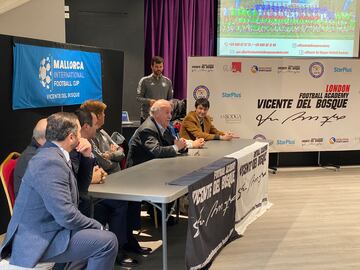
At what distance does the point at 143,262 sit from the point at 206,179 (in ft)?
2.65

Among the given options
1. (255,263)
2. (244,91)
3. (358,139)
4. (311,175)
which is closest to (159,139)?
(255,263)

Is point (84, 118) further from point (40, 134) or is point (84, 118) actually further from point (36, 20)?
point (36, 20)

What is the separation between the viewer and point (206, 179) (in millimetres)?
3104

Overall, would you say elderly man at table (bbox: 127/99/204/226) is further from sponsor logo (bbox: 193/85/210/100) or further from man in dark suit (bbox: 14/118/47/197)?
sponsor logo (bbox: 193/85/210/100)

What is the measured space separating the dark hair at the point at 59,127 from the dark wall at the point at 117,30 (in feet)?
14.4

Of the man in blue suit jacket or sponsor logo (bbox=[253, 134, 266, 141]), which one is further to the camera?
sponsor logo (bbox=[253, 134, 266, 141])

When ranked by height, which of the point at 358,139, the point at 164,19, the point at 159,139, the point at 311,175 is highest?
the point at 164,19

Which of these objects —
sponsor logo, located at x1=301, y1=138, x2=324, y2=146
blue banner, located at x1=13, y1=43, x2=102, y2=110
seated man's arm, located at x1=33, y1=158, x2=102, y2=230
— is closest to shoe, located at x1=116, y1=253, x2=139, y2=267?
seated man's arm, located at x1=33, y1=158, x2=102, y2=230

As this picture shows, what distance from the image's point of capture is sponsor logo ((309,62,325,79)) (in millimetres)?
6609

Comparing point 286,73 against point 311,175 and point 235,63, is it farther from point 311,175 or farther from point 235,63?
point 311,175
